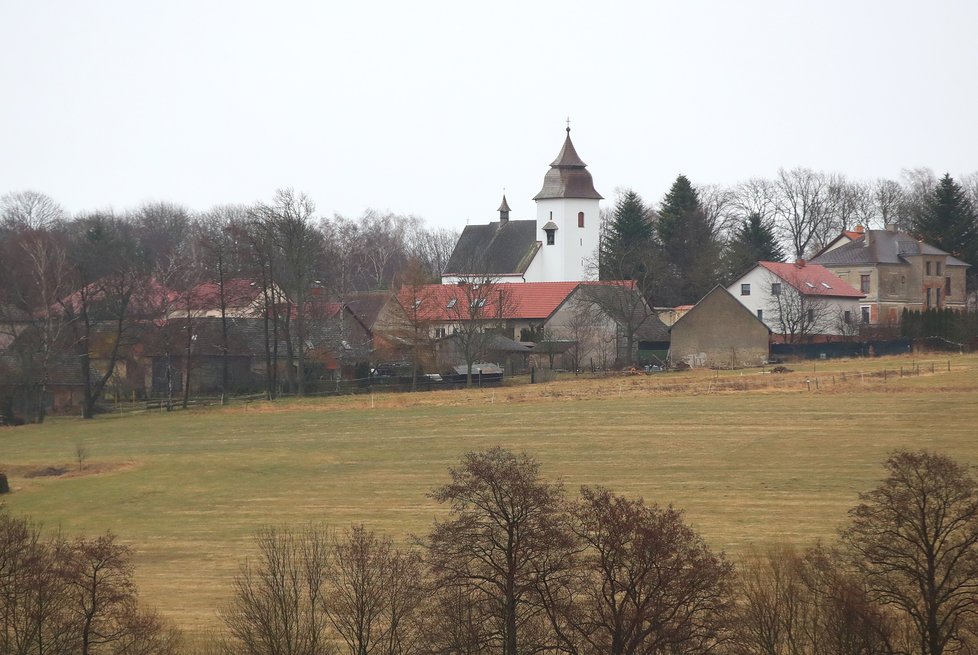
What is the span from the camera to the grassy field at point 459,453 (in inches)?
1254

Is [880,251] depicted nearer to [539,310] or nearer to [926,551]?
[539,310]

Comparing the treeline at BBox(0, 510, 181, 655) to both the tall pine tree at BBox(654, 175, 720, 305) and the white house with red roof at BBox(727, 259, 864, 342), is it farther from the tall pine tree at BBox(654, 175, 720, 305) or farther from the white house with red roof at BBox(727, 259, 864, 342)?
the tall pine tree at BBox(654, 175, 720, 305)

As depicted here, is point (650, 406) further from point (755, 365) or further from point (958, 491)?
point (958, 491)

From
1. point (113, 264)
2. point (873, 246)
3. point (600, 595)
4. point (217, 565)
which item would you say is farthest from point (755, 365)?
point (600, 595)

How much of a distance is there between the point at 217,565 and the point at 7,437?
25.3m

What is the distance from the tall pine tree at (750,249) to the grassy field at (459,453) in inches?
1165

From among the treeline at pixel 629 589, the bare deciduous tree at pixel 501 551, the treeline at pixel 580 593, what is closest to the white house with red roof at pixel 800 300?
the treeline at pixel 629 589

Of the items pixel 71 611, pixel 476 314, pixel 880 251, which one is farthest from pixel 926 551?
pixel 880 251

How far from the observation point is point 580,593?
71.2 ft

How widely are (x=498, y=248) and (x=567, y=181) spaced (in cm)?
727

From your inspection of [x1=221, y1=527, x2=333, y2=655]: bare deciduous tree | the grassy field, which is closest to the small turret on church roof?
the grassy field

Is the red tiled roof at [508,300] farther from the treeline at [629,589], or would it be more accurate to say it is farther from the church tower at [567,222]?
the treeline at [629,589]

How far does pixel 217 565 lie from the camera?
2942 cm

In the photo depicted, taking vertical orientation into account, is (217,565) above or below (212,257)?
below
